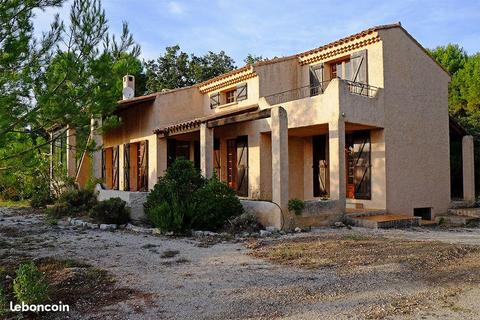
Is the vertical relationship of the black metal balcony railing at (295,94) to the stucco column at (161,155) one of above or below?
above

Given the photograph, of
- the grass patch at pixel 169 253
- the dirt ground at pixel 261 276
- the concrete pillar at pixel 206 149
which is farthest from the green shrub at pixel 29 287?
the concrete pillar at pixel 206 149

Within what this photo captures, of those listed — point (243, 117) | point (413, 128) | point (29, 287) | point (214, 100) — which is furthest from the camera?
point (214, 100)

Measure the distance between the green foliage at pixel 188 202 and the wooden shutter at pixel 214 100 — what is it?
7.82 metres

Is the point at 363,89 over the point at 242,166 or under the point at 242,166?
over

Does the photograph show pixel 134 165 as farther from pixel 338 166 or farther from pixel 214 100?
pixel 338 166

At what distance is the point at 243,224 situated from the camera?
1033 cm

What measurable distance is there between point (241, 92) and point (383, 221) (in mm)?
8226

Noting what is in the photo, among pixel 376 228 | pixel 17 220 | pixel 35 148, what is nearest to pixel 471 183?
pixel 376 228

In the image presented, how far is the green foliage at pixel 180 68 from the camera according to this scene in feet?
105

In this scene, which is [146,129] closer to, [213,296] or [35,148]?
[35,148]

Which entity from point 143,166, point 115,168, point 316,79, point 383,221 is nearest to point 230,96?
point 316,79

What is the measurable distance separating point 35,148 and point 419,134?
12.8 m

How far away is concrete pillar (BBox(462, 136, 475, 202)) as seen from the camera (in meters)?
15.7

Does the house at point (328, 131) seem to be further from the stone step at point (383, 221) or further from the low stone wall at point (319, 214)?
the stone step at point (383, 221)
